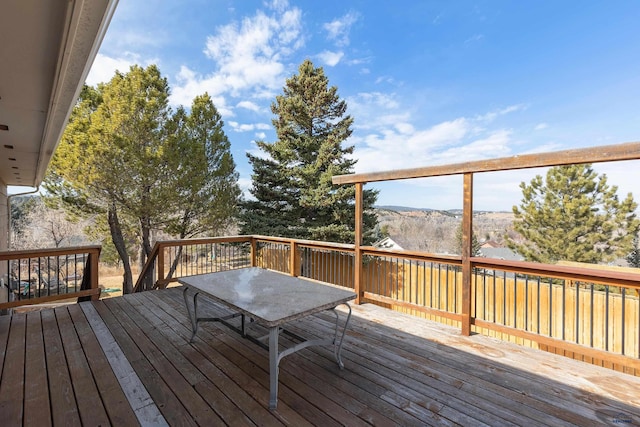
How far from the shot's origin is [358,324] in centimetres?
335

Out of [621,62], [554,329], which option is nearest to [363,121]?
[621,62]

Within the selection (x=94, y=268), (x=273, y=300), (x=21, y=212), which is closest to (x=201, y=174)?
(x=94, y=268)

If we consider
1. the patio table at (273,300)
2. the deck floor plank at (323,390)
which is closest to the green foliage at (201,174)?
the patio table at (273,300)

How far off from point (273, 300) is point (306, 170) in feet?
34.8

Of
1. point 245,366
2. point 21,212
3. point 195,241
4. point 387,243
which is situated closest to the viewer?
point 245,366

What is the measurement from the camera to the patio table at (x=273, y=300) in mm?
1896

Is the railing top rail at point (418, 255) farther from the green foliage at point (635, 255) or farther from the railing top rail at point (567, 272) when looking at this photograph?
the green foliage at point (635, 255)

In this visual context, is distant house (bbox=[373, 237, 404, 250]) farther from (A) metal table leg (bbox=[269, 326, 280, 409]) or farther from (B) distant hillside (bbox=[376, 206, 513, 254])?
(A) metal table leg (bbox=[269, 326, 280, 409])

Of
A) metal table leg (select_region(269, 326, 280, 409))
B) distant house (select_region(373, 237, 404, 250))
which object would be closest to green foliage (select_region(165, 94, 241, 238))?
distant house (select_region(373, 237, 404, 250))

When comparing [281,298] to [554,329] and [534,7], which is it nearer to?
[554,329]

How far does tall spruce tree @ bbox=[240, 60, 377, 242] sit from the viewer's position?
1235 centimetres

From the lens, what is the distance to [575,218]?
39.7 ft

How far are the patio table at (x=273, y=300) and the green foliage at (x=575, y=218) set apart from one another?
13.9m

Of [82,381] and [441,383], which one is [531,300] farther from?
[82,381]
